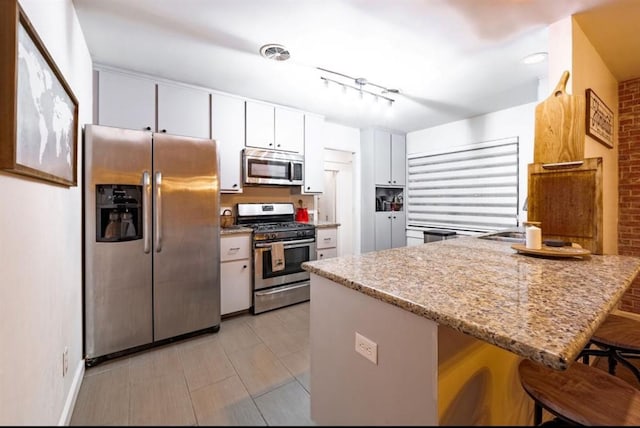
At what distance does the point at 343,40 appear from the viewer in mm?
2031

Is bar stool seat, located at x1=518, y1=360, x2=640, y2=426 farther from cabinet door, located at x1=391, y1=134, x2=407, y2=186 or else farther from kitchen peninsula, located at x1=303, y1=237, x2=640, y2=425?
cabinet door, located at x1=391, y1=134, x2=407, y2=186

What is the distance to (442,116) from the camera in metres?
3.87

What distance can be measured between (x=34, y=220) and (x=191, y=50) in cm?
A: 172

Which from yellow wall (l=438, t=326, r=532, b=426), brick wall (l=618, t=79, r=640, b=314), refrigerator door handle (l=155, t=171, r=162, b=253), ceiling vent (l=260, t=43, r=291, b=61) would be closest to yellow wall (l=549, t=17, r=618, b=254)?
brick wall (l=618, t=79, r=640, b=314)

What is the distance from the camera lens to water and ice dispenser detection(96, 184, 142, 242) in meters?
2.00

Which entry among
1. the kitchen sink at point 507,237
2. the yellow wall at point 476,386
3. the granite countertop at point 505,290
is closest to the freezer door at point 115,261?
the granite countertop at point 505,290

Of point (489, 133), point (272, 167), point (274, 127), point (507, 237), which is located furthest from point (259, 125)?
point (489, 133)

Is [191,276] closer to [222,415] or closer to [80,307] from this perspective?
[80,307]

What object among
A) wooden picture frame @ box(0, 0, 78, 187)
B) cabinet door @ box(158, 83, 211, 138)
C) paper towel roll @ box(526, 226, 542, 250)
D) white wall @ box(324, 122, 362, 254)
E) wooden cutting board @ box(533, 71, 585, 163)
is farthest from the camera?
white wall @ box(324, 122, 362, 254)

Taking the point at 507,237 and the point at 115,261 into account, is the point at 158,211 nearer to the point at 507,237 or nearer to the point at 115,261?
the point at 115,261

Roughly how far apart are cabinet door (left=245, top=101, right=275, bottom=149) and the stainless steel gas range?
0.73m

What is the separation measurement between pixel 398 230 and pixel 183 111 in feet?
11.3

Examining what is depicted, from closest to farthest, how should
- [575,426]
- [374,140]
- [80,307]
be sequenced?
[575,426] < [80,307] < [374,140]

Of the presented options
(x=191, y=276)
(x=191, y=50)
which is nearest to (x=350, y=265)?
(x=191, y=276)
